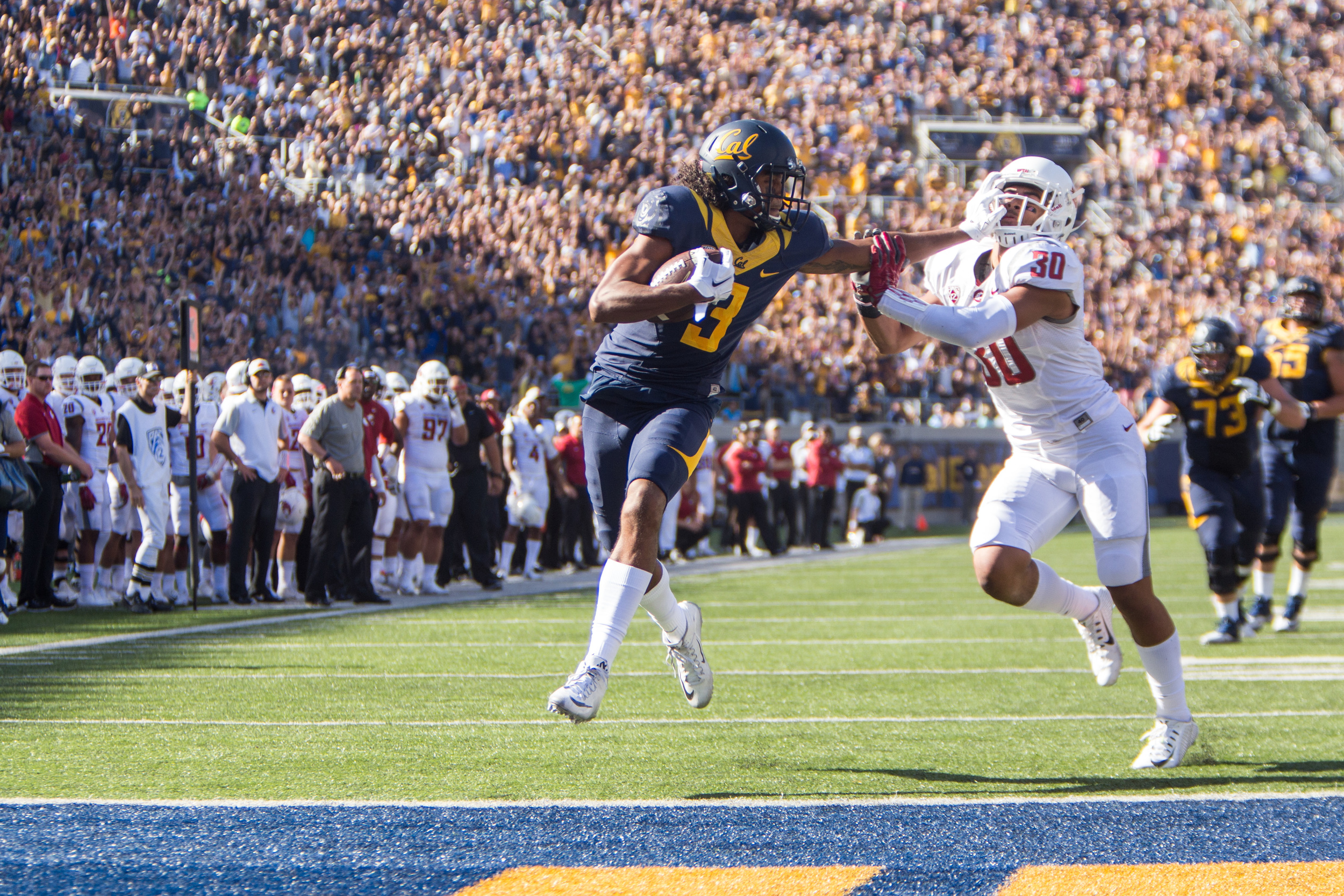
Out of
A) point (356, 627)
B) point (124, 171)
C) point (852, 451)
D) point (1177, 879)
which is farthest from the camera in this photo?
point (852, 451)

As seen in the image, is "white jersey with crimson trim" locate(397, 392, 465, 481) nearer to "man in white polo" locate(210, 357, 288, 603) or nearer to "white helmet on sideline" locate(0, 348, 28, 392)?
"man in white polo" locate(210, 357, 288, 603)

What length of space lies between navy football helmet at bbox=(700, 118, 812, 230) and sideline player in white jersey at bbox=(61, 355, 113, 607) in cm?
794

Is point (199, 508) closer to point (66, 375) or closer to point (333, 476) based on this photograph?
point (333, 476)

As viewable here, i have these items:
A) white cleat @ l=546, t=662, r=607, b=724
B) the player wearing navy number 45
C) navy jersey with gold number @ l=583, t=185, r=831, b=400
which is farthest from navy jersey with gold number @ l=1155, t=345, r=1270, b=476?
white cleat @ l=546, t=662, r=607, b=724

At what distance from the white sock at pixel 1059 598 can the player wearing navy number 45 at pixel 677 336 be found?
1.15 metres

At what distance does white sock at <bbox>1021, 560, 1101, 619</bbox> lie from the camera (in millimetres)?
5082

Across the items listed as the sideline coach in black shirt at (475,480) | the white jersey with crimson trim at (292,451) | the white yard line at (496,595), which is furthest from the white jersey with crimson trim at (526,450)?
the white jersey with crimson trim at (292,451)

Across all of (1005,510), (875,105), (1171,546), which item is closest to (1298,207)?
(875,105)

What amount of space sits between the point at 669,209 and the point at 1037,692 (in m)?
3.00

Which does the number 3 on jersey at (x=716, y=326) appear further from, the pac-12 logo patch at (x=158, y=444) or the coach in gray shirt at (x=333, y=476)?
the pac-12 logo patch at (x=158, y=444)

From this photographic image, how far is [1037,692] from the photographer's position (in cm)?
→ 652

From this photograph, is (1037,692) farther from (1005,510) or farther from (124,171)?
(124,171)

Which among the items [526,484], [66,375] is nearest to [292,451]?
[66,375]

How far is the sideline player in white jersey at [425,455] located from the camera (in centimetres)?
1250
